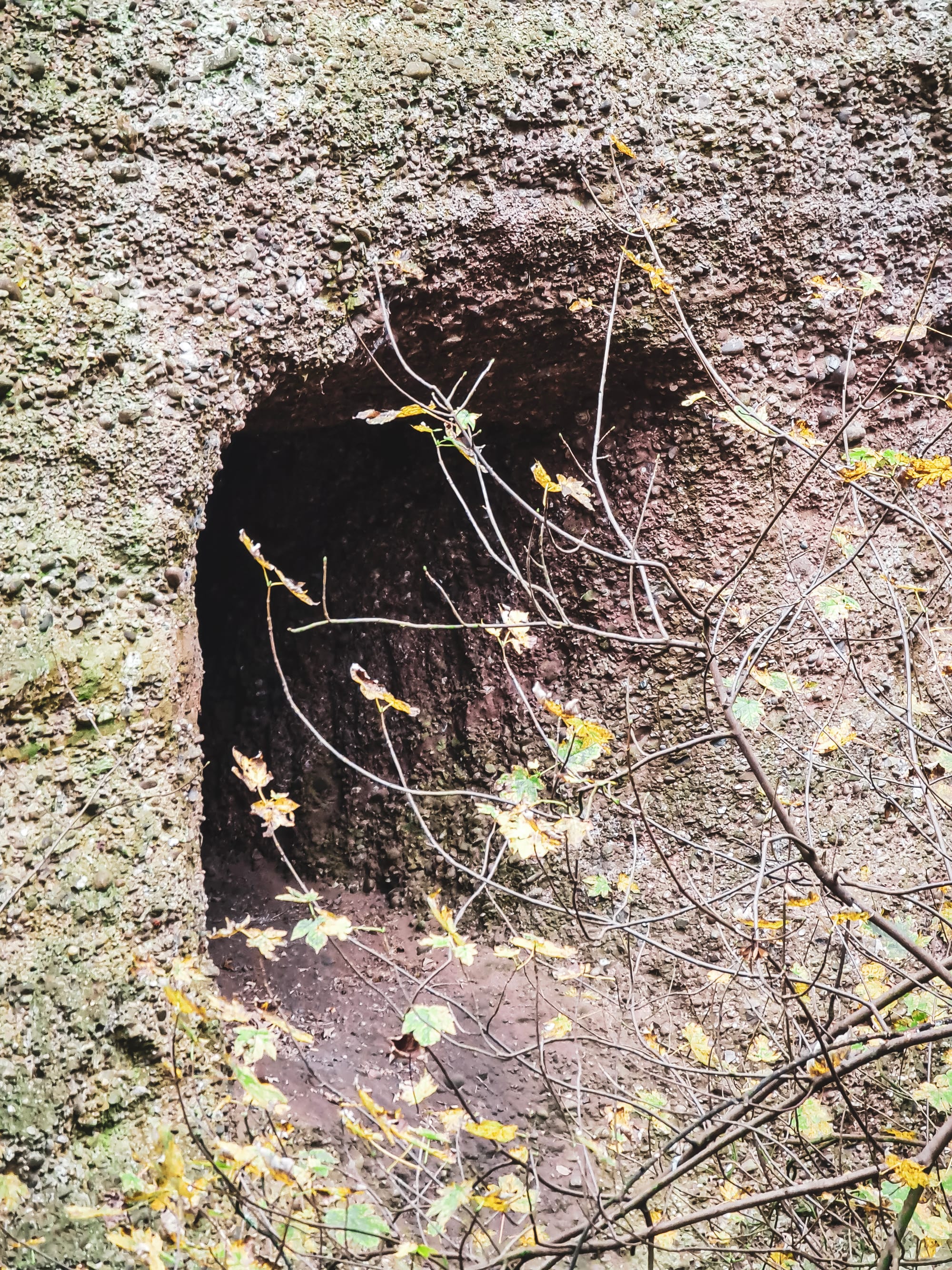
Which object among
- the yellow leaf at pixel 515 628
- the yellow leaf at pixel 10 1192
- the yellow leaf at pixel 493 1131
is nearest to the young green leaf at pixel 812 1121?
the yellow leaf at pixel 493 1131

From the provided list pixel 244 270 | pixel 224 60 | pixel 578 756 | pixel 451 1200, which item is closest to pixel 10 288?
pixel 244 270

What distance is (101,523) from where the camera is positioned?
202cm

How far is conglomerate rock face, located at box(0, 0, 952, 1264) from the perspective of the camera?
1.92 metres

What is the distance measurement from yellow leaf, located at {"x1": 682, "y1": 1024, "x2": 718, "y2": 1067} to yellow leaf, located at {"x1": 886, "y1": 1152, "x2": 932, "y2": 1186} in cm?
50

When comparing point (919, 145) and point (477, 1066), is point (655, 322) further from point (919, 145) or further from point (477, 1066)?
point (477, 1066)

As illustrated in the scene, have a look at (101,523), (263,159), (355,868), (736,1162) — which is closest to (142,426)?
(101,523)

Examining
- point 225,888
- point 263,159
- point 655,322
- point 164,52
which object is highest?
Result: point 164,52

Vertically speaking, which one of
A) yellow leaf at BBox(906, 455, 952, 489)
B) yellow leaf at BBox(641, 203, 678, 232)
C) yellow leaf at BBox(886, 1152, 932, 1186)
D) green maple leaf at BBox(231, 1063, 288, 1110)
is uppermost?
yellow leaf at BBox(641, 203, 678, 232)

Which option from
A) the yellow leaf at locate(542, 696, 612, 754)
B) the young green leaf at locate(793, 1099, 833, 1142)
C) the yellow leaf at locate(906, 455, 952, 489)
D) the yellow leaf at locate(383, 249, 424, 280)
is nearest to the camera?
the yellow leaf at locate(542, 696, 612, 754)

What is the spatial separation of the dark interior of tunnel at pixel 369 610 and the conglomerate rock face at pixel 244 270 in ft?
0.81

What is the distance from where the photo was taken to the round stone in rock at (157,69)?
2.11 meters

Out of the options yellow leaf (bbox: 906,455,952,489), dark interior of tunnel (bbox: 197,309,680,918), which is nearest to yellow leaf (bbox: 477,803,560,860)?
yellow leaf (bbox: 906,455,952,489)

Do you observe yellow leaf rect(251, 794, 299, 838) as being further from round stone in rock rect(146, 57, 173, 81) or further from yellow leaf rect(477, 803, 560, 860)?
round stone in rock rect(146, 57, 173, 81)

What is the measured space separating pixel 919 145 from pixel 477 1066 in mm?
2694
